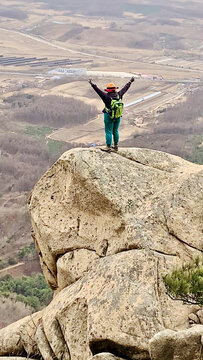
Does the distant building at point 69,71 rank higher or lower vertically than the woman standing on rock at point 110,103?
lower

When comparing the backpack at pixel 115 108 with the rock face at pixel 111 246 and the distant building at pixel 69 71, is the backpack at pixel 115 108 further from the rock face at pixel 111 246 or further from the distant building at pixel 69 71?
the distant building at pixel 69 71

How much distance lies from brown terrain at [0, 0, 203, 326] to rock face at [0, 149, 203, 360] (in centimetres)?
2898

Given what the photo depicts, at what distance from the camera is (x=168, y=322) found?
11.8 meters

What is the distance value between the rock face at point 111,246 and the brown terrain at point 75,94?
29.0m

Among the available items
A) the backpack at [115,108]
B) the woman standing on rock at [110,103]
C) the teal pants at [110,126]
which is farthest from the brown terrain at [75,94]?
the backpack at [115,108]

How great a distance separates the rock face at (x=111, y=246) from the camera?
11.6 m

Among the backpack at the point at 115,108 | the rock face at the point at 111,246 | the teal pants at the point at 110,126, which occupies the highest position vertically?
the backpack at the point at 115,108

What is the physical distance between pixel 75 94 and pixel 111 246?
9599 centimetres

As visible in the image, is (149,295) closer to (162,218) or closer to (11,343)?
(162,218)

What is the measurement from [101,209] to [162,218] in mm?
1800

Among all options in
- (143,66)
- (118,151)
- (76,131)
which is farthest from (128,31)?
(118,151)

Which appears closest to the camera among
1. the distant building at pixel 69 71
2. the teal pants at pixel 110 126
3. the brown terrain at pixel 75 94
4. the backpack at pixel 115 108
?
the backpack at pixel 115 108

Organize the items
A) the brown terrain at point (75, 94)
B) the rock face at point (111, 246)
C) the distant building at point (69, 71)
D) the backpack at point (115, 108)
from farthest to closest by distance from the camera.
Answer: the distant building at point (69, 71) < the brown terrain at point (75, 94) < the backpack at point (115, 108) < the rock face at point (111, 246)

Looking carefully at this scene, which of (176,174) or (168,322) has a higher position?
(176,174)
